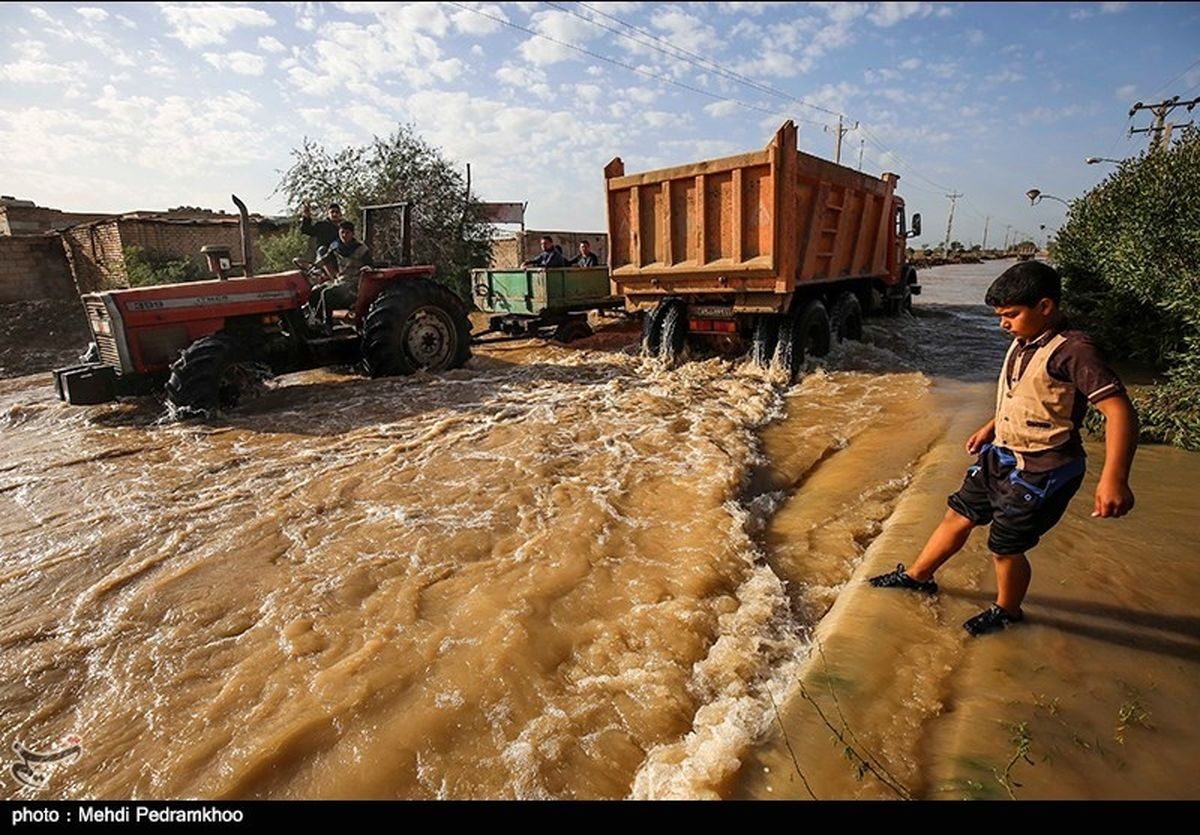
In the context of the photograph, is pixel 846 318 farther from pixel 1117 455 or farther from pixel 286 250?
pixel 286 250

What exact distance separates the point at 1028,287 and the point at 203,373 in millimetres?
6443

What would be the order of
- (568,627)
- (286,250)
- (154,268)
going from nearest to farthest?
(568,627) < (154,268) < (286,250)

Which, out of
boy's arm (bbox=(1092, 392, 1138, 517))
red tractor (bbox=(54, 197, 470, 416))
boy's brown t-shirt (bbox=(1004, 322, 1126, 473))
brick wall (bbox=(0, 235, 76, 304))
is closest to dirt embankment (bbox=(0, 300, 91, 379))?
brick wall (bbox=(0, 235, 76, 304))

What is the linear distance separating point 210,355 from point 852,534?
583cm

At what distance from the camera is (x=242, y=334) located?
21.3 feet

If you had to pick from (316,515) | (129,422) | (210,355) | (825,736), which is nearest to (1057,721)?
(825,736)

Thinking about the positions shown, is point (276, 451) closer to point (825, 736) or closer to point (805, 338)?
point (825, 736)

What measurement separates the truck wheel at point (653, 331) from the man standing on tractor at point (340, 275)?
3807 millimetres

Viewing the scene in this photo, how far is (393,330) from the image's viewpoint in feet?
23.8

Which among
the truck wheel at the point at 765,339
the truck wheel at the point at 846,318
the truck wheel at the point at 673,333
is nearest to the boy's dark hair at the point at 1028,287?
the truck wheel at the point at 765,339

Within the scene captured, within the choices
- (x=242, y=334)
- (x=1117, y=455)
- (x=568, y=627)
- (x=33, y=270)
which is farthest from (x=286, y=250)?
(x=1117, y=455)

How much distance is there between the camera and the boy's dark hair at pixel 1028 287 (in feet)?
7.55

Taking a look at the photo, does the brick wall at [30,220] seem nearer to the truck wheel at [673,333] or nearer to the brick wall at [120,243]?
the brick wall at [120,243]

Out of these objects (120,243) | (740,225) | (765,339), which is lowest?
(765,339)
